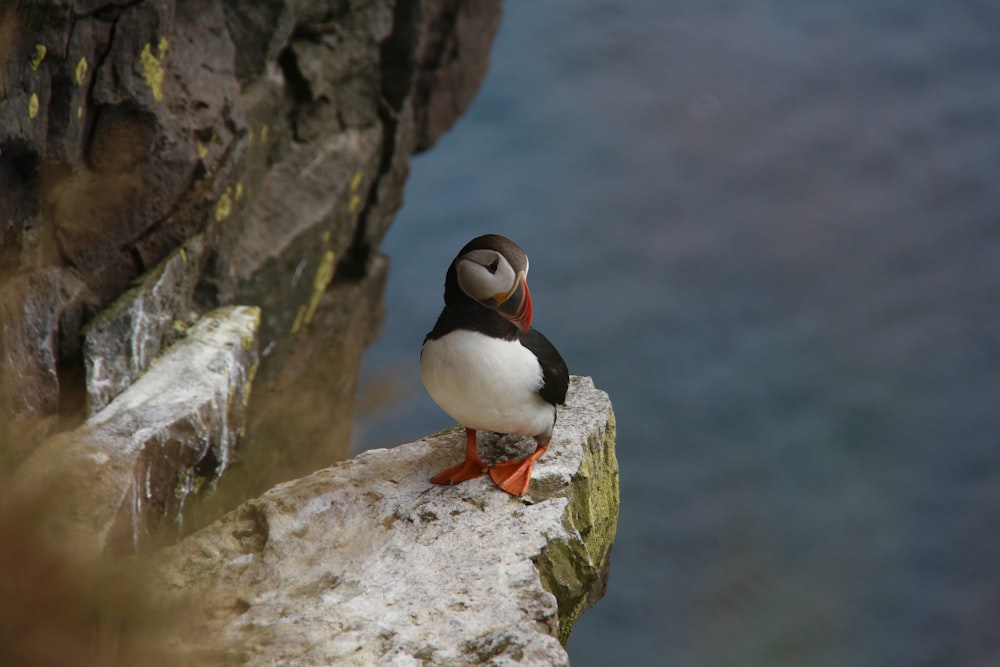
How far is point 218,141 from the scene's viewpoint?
4.96 m

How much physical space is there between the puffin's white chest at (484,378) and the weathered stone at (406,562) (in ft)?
0.85

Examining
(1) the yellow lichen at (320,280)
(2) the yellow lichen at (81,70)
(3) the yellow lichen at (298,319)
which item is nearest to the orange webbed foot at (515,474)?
(2) the yellow lichen at (81,70)

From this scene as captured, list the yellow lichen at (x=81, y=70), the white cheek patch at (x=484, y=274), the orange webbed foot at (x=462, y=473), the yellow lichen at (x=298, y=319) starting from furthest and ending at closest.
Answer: the yellow lichen at (x=298, y=319)
the yellow lichen at (x=81, y=70)
the orange webbed foot at (x=462, y=473)
the white cheek patch at (x=484, y=274)

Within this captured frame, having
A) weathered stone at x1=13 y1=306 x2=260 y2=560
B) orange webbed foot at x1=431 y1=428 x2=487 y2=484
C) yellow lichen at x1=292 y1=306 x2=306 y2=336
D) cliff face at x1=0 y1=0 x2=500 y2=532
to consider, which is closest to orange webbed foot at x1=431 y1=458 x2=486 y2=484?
orange webbed foot at x1=431 y1=428 x2=487 y2=484

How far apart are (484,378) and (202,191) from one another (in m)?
2.37

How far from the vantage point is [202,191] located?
16.1 feet

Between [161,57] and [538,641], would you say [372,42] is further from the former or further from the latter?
[538,641]

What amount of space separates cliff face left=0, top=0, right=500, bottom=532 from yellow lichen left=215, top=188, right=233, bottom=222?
0.11 ft

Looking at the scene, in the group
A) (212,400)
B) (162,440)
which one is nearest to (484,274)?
(162,440)

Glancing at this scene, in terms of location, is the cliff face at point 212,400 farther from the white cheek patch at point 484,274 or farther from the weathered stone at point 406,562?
the white cheek patch at point 484,274

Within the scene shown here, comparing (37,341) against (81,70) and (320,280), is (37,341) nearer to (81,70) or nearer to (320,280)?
(81,70)

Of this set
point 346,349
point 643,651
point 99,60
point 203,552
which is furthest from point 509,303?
point 643,651

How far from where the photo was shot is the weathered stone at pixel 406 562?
271cm

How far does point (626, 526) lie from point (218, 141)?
837 cm
